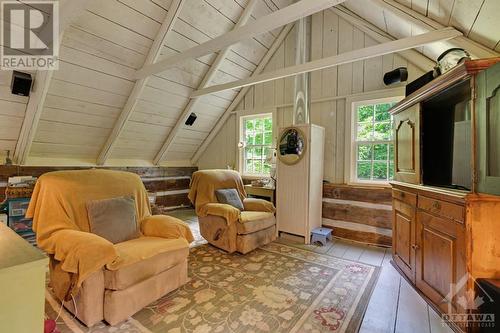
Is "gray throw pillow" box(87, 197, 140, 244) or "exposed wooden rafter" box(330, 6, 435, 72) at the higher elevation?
"exposed wooden rafter" box(330, 6, 435, 72)

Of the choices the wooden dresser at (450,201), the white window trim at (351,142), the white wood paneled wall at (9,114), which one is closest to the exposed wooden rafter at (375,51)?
the wooden dresser at (450,201)

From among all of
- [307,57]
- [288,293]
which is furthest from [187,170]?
[288,293]

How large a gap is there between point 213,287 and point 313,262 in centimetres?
116

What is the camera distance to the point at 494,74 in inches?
52.9

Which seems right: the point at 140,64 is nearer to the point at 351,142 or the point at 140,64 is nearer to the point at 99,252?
the point at 99,252

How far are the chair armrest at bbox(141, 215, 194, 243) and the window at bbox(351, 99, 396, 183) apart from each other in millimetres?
2542

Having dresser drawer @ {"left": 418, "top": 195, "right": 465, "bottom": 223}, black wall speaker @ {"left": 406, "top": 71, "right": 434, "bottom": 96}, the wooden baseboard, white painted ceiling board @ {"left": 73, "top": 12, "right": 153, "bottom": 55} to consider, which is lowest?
the wooden baseboard

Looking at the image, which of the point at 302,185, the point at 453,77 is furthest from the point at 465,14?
the point at 302,185

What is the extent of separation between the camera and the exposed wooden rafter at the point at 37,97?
208cm

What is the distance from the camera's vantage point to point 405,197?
7.54 ft

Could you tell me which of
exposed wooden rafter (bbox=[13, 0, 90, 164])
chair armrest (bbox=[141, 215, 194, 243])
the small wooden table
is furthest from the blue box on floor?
exposed wooden rafter (bbox=[13, 0, 90, 164])

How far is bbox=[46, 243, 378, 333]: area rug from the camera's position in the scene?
164 cm

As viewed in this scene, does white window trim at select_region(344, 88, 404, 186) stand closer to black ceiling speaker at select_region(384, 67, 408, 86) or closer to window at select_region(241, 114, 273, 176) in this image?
black ceiling speaker at select_region(384, 67, 408, 86)

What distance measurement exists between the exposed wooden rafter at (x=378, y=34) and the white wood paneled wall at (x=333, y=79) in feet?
0.21
